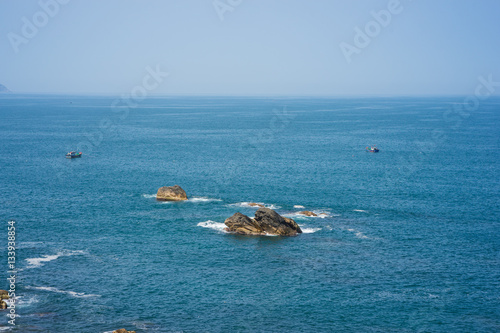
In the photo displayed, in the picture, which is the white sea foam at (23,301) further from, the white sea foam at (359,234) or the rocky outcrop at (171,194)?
the white sea foam at (359,234)

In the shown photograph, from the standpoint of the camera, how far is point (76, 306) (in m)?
67.6

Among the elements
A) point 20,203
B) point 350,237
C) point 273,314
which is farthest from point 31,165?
point 273,314

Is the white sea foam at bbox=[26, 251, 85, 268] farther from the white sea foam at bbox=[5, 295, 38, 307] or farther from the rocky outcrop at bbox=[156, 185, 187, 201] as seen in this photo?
the rocky outcrop at bbox=[156, 185, 187, 201]

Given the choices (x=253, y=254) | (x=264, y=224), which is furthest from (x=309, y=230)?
(x=253, y=254)

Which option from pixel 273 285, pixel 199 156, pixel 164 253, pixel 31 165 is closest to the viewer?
pixel 273 285

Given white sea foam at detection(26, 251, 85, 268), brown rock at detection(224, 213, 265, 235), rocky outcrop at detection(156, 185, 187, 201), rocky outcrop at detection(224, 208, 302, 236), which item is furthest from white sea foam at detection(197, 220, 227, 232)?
white sea foam at detection(26, 251, 85, 268)

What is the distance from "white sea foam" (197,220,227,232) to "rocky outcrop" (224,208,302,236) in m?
1.58

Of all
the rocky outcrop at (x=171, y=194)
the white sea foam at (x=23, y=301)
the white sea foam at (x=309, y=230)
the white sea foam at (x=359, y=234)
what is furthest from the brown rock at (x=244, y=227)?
the white sea foam at (x=23, y=301)

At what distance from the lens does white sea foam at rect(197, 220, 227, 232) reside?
336 ft

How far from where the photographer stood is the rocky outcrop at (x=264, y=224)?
325 ft

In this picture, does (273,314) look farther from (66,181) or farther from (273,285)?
(66,181)

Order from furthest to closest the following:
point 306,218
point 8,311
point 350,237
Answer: point 306,218
point 350,237
point 8,311

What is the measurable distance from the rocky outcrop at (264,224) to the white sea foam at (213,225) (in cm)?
158

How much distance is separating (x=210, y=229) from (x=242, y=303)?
33213mm
